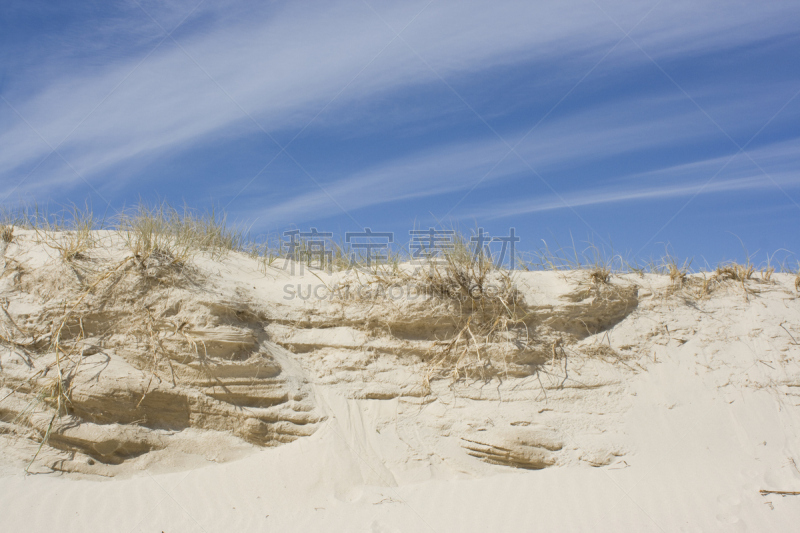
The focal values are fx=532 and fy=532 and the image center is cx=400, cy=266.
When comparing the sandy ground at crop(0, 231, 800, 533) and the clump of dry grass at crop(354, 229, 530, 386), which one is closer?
the sandy ground at crop(0, 231, 800, 533)

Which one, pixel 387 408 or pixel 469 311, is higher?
pixel 469 311

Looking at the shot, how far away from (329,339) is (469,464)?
182 centimetres

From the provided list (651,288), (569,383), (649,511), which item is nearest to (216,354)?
(569,383)

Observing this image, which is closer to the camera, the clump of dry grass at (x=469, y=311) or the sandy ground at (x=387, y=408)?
the sandy ground at (x=387, y=408)

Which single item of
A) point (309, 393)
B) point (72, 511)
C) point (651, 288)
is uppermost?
point (651, 288)

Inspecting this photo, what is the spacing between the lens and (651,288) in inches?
220

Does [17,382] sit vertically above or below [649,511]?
above

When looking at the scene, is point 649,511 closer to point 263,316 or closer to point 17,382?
point 263,316

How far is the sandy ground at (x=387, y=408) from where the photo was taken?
13.6ft

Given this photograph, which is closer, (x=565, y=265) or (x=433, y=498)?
(x=433, y=498)

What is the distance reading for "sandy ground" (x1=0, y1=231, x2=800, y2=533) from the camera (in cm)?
414

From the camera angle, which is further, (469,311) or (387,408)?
(469,311)

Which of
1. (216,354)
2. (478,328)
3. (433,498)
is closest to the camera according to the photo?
(433,498)

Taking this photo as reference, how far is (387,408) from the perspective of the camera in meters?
5.01
